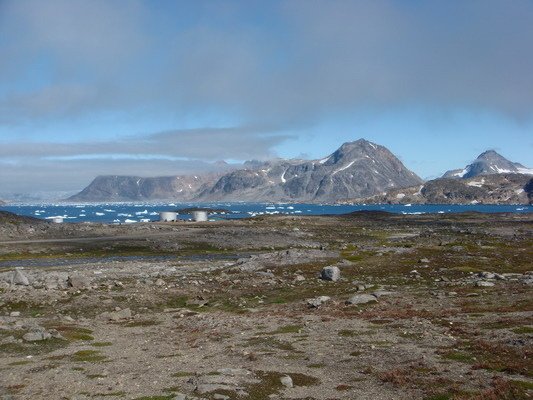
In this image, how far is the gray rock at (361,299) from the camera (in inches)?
1664

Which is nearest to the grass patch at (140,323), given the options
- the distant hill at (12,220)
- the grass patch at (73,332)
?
the grass patch at (73,332)

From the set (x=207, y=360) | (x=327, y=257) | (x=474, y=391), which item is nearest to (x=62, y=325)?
(x=207, y=360)

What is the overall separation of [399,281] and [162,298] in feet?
81.4

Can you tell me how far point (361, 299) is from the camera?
42781 mm

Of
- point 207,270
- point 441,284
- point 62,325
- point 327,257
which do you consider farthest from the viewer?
point 327,257

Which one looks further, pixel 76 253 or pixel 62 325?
pixel 76 253

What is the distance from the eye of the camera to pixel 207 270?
68.4 m

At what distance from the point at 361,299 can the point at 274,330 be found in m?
11.4

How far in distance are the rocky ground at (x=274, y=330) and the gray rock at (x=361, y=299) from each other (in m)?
0.14

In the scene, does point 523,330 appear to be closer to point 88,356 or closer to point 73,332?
point 88,356

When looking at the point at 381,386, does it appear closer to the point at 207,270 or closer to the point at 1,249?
the point at 207,270

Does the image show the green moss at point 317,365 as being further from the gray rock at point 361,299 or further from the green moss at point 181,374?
the gray rock at point 361,299

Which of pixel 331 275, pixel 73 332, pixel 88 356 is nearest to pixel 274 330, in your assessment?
pixel 88 356

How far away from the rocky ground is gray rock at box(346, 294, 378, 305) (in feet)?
0.46
